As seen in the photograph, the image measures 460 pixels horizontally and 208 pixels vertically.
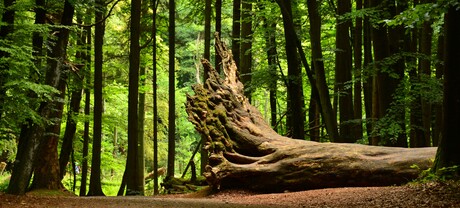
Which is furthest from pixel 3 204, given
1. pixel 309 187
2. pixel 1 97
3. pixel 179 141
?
pixel 179 141

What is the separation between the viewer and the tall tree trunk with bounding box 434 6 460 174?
255 inches

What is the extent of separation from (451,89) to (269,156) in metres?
5.63

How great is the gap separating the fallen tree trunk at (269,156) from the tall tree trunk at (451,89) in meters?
2.24

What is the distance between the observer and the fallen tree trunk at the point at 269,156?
32.3 feet

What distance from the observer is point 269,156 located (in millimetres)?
11562

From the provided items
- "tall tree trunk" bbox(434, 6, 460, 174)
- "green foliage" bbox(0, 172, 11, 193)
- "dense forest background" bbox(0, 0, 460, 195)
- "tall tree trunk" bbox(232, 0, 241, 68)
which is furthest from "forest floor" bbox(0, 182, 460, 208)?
"green foliage" bbox(0, 172, 11, 193)

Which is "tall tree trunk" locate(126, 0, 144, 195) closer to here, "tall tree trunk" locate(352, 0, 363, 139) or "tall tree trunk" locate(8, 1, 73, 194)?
"tall tree trunk" locate(8, 1, 73, 194)

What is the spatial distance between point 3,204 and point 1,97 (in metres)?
2.30

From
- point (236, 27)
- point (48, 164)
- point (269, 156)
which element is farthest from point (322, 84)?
point (48, 164)

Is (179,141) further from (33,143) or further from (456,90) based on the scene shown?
(456,90)

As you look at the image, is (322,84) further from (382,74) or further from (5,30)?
(5,30)

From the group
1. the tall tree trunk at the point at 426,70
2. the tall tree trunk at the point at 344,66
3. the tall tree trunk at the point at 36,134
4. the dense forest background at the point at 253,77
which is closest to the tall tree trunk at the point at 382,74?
the dense forest background at the point at 253,77

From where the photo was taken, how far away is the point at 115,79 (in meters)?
24.5

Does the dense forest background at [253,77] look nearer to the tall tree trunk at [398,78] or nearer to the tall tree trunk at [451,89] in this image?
the tall tree trunk at [398,78]
